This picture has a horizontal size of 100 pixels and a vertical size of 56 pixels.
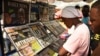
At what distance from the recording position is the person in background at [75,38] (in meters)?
Result: 3.51

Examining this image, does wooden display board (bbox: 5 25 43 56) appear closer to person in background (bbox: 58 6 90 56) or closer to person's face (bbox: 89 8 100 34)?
person in background (bbox: 58 6 90 56)

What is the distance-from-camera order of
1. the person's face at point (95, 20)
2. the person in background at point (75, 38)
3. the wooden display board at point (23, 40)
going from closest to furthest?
the person's face at point (95, 20) → the wooden display board at point (23, 40) → the person in background at point (75, 38)

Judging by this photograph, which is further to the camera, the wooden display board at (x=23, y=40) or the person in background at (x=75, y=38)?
the person in background at (x=75, y=38)

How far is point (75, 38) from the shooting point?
3.51 m

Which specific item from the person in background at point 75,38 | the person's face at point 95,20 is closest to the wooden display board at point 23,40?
the person in background at point 75,38

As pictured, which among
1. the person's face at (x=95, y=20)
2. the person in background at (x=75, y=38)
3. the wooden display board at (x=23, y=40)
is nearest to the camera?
the person's face at (x=95, y=20)

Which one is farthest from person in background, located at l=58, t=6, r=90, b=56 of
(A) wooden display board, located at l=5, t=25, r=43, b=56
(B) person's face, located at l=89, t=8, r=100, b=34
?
(B) person's face, located at l=89, t=8, r=100, b=34

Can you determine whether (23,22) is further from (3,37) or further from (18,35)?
(3,37)

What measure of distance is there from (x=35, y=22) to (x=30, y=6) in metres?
0.42

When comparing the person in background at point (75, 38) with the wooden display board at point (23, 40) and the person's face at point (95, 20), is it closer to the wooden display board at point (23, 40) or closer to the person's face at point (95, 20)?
the wooden display board at point (23, 40)

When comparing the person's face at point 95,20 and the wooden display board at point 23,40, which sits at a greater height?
the person's face at point 95,20

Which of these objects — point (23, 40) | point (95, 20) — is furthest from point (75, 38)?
point (95, 20)

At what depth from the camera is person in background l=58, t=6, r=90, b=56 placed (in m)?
3.51

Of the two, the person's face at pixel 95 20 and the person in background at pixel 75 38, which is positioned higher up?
the person's face at pixel 95 20
